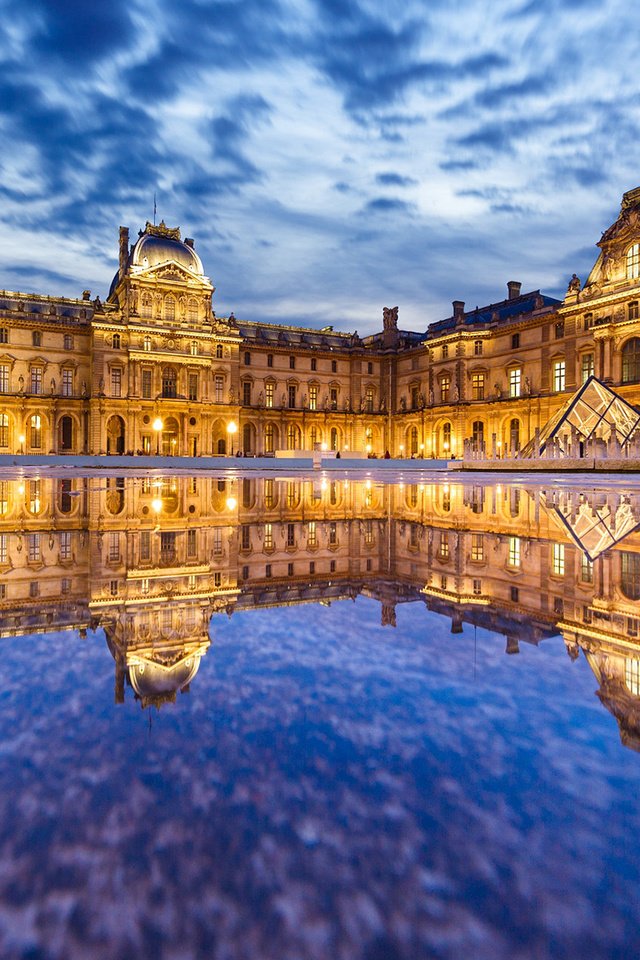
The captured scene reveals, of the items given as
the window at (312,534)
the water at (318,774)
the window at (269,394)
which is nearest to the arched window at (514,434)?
the window at (269,394)

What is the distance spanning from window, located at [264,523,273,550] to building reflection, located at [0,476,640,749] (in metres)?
0.02

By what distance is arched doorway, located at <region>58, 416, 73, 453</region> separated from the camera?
4628 centimetres

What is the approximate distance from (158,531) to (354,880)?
14.5 ft

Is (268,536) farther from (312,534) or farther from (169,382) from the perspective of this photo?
(169,382)

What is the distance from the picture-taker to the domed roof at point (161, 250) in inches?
1861

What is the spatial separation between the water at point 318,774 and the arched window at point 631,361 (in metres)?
36.8

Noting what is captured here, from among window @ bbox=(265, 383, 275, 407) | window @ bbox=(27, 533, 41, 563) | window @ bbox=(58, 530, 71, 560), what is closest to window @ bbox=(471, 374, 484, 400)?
window @ bbox=(265, 383, 275, 407)

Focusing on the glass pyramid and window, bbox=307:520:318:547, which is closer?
window, bbox=307:520:318:547

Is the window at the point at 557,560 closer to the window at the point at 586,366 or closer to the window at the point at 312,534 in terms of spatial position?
the window at the point at 312,534

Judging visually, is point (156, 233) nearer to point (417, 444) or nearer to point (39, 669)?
point (417, 444)

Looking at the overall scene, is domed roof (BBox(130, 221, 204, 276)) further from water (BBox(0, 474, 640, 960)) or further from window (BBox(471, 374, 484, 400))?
water (BBox(0, 474, 640, 960))

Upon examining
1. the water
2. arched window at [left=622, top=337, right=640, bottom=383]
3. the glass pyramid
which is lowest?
the water

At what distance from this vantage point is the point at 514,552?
421cm

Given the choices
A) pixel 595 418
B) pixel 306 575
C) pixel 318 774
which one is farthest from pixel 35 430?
pixel 318 774
